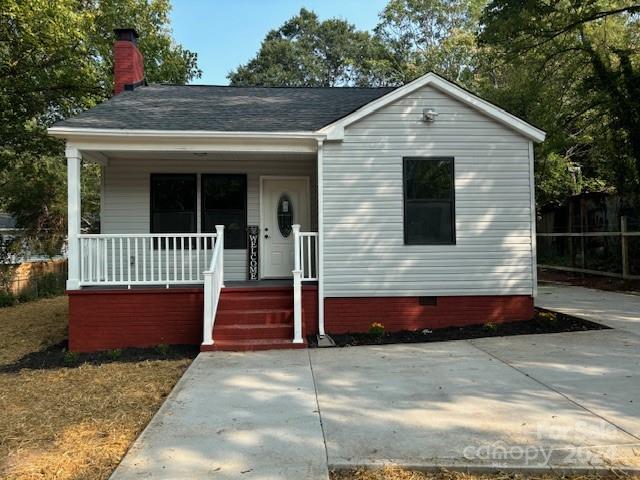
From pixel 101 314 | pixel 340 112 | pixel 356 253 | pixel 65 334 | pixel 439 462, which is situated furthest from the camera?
pixel 340 112

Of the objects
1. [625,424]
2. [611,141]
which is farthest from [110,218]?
[611,141]

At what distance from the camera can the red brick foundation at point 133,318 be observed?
7.42 m

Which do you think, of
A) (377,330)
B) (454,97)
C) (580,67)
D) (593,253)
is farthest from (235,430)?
(580,67)

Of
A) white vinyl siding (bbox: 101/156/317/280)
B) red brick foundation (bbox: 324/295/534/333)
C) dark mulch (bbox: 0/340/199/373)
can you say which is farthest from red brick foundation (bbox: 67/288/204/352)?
red brick foundation (bbox: 324/295/534/333)

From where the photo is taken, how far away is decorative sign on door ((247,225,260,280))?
9.31m

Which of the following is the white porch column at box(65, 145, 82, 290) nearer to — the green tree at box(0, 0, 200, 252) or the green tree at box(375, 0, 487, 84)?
the green tree at box(0, 0, 200, 252)

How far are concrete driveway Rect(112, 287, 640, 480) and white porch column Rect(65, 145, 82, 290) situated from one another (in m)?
2.46

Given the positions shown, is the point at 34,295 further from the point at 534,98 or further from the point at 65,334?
the point at 534,98

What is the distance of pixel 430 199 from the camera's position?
26.8 feet

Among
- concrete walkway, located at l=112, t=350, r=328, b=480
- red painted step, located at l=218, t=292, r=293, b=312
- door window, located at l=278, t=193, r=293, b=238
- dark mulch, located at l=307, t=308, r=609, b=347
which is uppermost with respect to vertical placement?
door window, located at l=278, t=193, r=293, b=238

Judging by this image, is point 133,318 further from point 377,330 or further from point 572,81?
point 572,81

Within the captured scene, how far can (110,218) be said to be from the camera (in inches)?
359

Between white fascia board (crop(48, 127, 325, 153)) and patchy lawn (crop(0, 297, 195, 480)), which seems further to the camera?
white fascia board (crop(48, 127, 325, 153))

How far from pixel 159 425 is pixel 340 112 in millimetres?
6719
